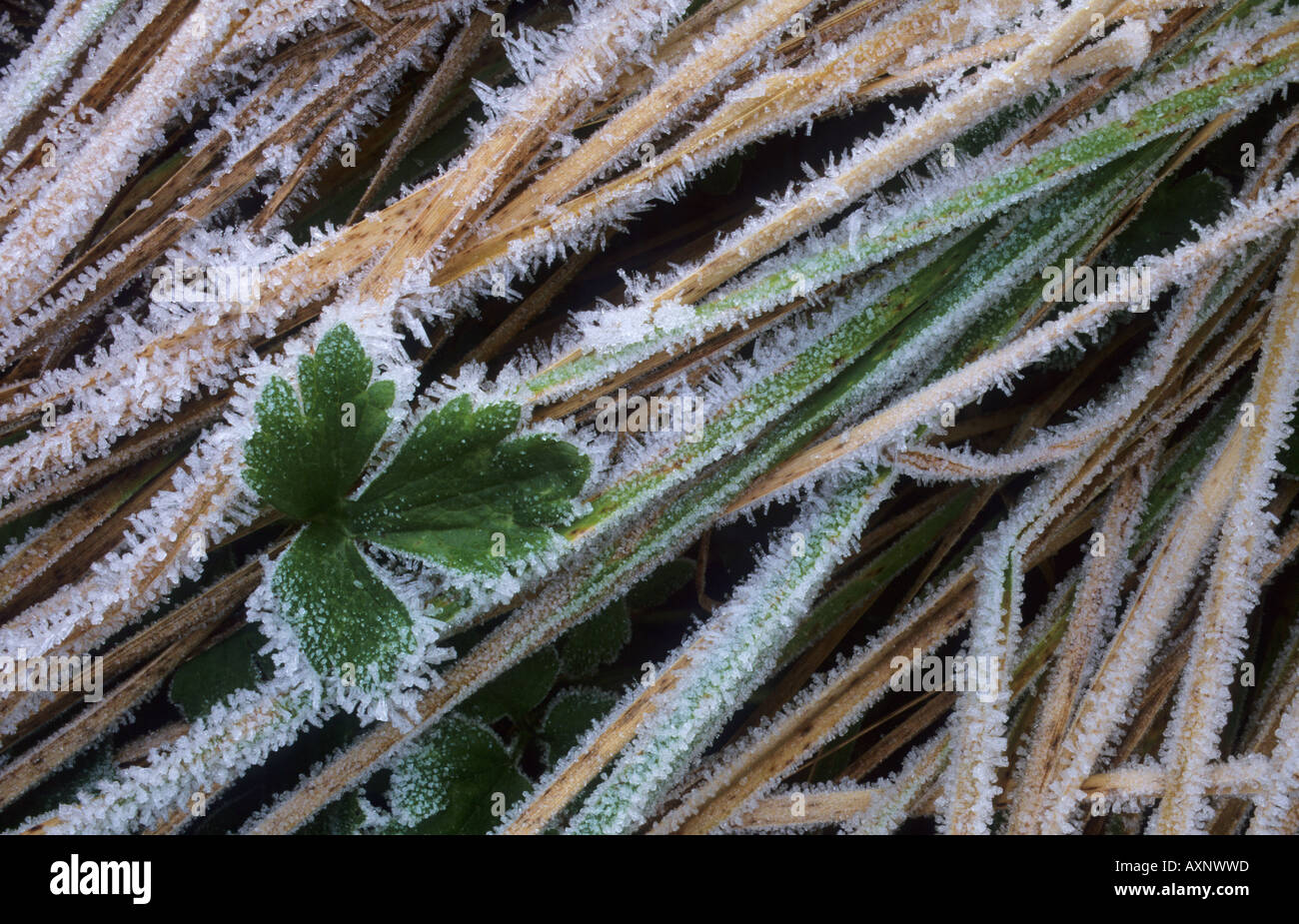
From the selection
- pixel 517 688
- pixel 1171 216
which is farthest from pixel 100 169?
pixel 1171 216

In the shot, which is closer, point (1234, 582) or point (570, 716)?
point (1234, 582)

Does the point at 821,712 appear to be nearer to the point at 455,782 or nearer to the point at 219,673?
the point at 455,782

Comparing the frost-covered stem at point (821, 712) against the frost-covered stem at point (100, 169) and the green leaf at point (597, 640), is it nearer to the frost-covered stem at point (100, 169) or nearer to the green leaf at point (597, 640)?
the green leaf at point (597, 640)

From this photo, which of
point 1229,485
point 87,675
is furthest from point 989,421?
Answer: point 87,675

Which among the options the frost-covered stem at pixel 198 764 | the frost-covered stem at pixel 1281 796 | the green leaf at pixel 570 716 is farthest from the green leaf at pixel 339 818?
the frost-covered stem at pixel 1281 796

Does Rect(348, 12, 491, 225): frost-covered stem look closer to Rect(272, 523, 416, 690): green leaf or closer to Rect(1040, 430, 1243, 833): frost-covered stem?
Rect(272, 523, 416, 690): green leaf
